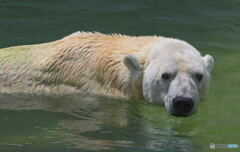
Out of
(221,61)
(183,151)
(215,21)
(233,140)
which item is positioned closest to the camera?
(183,151)

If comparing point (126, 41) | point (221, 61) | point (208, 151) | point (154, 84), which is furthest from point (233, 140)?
point (221, 61)

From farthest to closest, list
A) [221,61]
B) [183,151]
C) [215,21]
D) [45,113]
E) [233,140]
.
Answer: [215,21]
[221,61]
[45,113]
[233,140]
[183,151]

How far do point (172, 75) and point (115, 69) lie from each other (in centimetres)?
88

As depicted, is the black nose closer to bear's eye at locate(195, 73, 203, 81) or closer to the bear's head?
the bear's head

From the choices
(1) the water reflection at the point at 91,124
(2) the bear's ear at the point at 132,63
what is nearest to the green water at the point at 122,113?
(1) the water reflection at the point at 91,124

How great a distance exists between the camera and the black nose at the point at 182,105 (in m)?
7.17

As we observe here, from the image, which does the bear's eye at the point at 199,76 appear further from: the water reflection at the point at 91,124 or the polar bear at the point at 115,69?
the water reflection at the point at 91,124

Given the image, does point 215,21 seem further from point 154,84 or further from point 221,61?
point 154,84

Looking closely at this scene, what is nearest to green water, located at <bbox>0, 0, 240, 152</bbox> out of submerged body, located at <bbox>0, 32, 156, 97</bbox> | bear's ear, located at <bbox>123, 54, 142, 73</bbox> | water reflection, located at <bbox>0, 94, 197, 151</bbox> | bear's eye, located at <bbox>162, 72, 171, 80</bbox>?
water reflection, located at <bbox>0, 94, 197, 151</bbox>

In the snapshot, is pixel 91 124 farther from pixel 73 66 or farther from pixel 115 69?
pixel 73 66

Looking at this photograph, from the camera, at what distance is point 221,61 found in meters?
10.3

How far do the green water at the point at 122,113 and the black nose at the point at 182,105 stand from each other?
28 cm

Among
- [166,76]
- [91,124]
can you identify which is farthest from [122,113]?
[166,76]

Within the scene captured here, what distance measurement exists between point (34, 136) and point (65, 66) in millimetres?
1279
